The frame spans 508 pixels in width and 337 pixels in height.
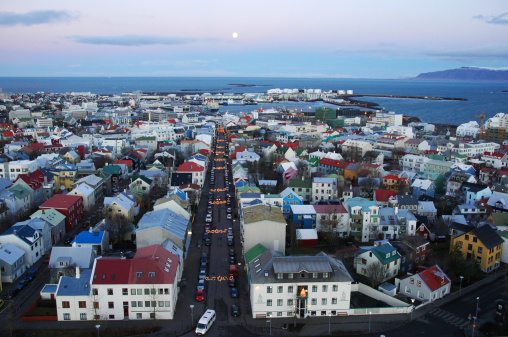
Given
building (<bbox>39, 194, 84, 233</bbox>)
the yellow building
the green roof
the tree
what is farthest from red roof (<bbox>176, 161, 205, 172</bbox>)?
the yellow building

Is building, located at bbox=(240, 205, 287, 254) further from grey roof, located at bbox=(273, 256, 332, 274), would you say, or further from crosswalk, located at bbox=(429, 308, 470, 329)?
crosswalk, located at bbox=(429, 308, 470, 329)

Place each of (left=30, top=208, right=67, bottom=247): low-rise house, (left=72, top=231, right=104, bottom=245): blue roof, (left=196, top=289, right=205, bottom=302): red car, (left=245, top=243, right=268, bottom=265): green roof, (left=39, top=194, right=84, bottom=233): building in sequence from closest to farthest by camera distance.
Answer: (left=196, top=289, right=205, bottom=302): red car → (left=245, top=243, right=268, bottom=265): green roof → (left=72, top=231, right=104, bottom=245): blue roof → (left=30, top=208, right=67, bottom=247): low-rise house → (left=39, top=194, right=84, bottom=233): building

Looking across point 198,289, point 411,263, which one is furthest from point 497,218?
point 198,289

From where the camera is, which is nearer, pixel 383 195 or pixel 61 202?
pixel 61 202

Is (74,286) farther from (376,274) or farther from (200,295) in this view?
(376,274)

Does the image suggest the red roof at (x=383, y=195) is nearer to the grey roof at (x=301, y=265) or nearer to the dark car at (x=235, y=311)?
the grey roof at (x=301, y=265)

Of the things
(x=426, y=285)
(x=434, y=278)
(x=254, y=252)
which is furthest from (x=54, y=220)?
(x=434, y=278)

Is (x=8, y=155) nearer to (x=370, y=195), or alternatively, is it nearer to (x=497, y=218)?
(x=370, y=195)
